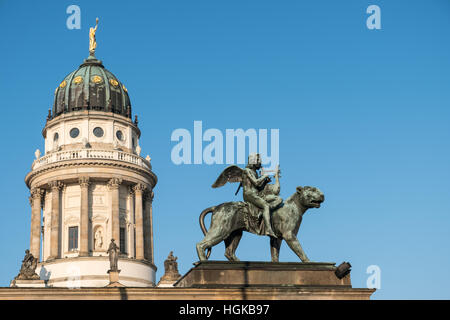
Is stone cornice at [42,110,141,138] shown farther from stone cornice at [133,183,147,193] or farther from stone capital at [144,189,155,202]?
stone capital at [144,189,155,202]

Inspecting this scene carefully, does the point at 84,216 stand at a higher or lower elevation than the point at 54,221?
higher

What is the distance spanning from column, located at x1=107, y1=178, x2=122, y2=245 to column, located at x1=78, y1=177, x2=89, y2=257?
2399 mm

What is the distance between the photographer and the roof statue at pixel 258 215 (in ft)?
90.8

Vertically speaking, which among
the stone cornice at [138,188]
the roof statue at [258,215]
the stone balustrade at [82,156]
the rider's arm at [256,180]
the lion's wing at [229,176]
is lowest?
the roof statue at [258,215]

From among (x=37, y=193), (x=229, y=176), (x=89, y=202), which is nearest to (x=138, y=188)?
(x=89, y=202)

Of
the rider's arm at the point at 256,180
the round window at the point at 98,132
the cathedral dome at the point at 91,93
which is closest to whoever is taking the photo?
the rider's arm at the point at 256,180

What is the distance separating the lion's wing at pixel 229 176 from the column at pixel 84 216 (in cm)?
5112

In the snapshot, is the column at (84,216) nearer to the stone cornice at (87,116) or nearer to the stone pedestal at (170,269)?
the stone cornice at (87,116)

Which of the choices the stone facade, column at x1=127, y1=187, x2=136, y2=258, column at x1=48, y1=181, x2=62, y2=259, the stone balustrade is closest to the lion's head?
the stone facade

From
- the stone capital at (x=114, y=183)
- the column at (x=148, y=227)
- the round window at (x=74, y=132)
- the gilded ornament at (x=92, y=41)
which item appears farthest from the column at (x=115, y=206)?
the gilded ornament at (x=92, y=41)

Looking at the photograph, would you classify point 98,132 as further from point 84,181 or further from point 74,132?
point 84,181

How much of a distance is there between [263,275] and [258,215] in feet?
6.99

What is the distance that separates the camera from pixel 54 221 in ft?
262
